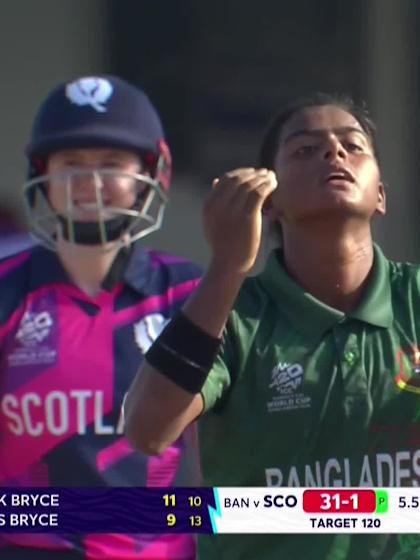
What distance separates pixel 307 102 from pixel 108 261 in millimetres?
685

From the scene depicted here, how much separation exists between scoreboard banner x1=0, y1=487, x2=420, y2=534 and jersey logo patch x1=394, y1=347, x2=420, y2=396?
148 mm

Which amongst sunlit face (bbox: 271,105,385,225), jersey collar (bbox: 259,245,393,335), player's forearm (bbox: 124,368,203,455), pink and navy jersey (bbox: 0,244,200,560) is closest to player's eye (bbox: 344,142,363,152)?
sunlit face (bbox: 271,105,385,225)

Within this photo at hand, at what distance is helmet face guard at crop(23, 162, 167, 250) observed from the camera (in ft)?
7.43

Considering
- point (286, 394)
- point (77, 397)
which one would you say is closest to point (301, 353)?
point (286, 394)

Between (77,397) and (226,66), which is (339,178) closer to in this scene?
(77,397)

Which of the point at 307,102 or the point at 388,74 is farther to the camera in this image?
the point at 388,74

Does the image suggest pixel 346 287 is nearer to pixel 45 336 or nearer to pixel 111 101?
pixel 45 336

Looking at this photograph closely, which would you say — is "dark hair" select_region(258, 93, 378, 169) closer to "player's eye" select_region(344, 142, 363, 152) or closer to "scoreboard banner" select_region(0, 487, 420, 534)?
"player's eye" select_region(344, 142, 363, 152)

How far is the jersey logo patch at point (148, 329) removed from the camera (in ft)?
7.13

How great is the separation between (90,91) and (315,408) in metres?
1.01

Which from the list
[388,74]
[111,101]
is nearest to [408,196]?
[388,74]

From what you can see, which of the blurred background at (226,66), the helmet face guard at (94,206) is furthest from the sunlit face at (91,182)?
the blurred background at (226,66)

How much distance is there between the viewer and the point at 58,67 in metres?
2.41

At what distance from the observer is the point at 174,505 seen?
1912 mm
